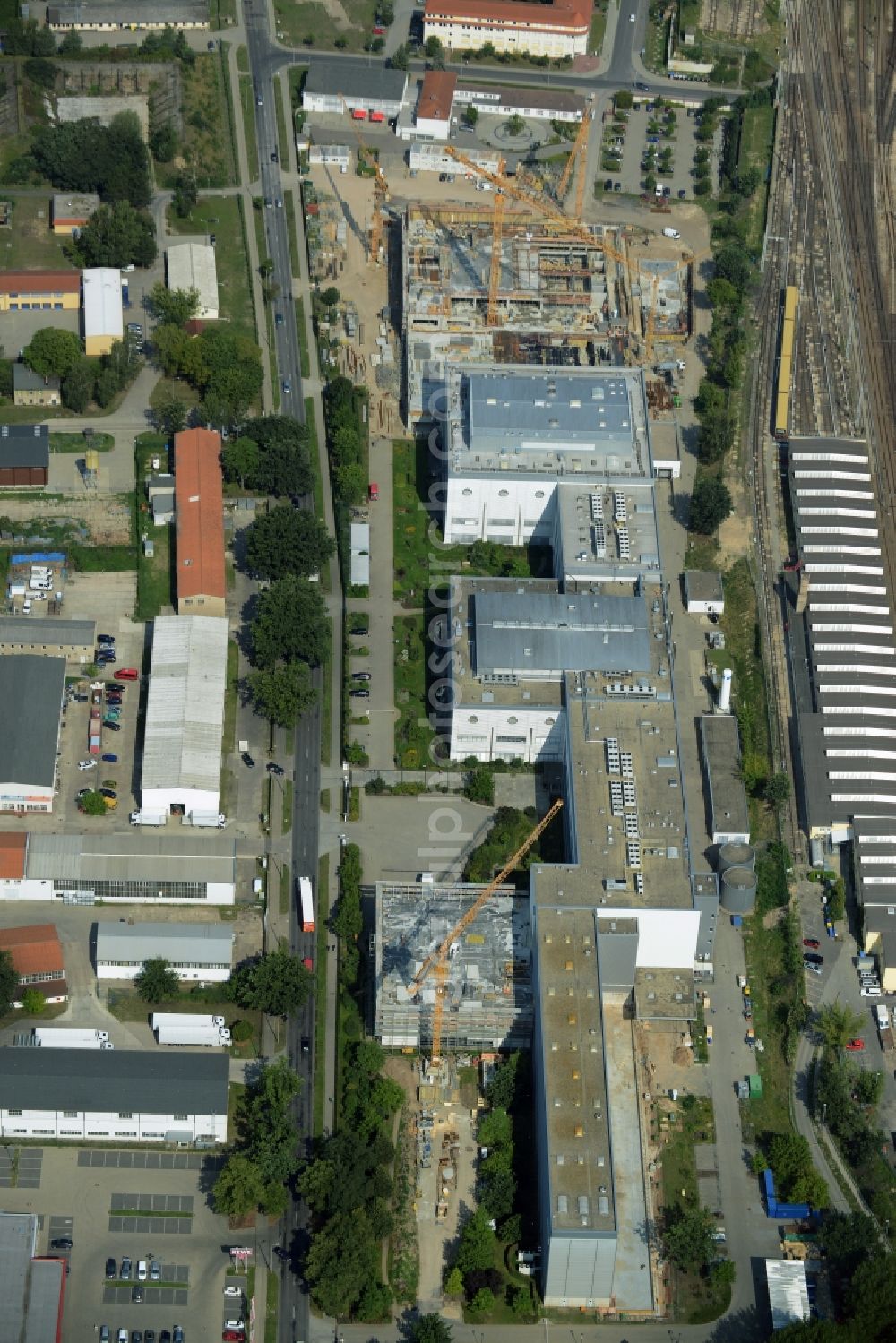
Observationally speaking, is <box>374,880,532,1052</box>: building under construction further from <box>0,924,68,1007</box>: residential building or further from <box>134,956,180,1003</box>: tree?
<box>0,924,68,1007</box>: residential building

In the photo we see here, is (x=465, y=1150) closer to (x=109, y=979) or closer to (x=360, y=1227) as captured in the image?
(x=360, y=1227)

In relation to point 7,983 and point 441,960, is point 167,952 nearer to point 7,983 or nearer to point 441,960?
point 7,983

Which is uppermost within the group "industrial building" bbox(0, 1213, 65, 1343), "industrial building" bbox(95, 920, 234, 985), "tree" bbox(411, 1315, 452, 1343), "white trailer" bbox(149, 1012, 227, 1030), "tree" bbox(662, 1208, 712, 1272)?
"industrial building" bbox(95, 920, 234, 985)

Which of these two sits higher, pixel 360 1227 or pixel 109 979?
pixel 109 979

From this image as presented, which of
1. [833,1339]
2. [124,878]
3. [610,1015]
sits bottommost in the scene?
[833,1339]

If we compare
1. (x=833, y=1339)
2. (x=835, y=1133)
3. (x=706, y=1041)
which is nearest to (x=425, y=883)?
(x=706, y=1041)

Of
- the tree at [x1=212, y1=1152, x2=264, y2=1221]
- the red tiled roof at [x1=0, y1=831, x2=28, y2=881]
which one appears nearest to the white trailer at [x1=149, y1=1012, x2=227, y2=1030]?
the tree at [x1=212, y1=1152, x2=264, y2=1221]
